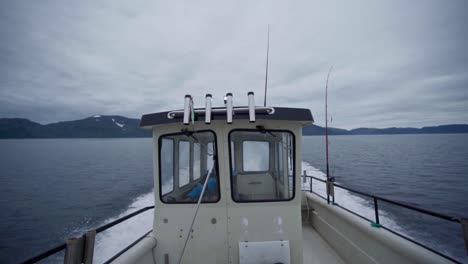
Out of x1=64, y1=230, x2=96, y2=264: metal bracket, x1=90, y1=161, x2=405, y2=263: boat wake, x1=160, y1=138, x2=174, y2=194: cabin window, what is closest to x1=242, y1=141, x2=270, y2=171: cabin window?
x1=160, y1=138, x2=174, y2=194: cabin window

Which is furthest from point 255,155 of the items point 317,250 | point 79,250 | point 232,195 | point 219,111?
point 317,250

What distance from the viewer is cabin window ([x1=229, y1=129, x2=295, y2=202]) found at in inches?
139

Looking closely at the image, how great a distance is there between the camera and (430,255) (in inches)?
119

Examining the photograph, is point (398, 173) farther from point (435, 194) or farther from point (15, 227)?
point (15, 227)

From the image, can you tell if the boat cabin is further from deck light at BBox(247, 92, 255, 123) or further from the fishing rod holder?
deck light at BBox(247, 92, 255, 123)

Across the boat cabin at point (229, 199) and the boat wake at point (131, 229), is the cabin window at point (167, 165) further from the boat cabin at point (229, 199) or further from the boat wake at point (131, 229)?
the boat wake at point (131, 229)

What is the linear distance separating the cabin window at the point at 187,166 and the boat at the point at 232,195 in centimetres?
2

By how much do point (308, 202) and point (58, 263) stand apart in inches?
389

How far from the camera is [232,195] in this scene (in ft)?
11.4

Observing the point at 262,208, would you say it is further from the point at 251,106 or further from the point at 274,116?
the point at 251,106

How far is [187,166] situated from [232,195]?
3.25 feet

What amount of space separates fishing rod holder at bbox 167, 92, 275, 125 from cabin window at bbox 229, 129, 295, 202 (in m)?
0.41

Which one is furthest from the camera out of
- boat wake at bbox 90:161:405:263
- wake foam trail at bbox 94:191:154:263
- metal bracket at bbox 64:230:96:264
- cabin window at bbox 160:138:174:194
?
boat wake at bbox 90:161:405:263

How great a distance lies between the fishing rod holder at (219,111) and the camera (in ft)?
9.64
